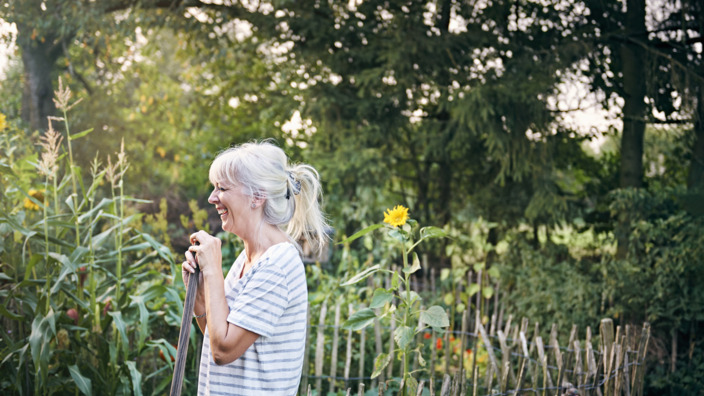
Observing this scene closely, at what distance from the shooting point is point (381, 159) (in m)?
5.93

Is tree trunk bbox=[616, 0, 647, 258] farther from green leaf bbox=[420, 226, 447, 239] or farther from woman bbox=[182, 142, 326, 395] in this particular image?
woman bbox=[182, 142, 326, 395]

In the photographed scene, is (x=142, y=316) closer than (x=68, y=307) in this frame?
Yes

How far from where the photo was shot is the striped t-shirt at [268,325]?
1568mm

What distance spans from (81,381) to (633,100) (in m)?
4.71

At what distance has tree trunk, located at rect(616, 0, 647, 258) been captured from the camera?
5.34 meters

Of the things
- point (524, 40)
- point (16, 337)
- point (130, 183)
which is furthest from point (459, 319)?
point (130, 183)

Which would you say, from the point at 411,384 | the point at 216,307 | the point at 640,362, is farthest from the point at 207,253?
the point at 640,362

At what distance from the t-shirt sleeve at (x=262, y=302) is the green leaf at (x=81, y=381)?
135 cm

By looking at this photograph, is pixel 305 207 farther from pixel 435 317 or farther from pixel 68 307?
pixel 68 307

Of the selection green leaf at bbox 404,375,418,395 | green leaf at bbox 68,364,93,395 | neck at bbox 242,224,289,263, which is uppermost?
neck at bbox 242,224,289,263

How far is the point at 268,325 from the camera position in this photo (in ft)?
5.16

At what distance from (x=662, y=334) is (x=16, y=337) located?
12.9ft

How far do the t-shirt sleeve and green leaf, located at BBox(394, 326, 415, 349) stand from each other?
2.53 feet

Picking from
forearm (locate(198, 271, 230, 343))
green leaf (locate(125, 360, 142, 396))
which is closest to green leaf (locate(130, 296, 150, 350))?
green leaf (locate(125, 360, 142, 396))
